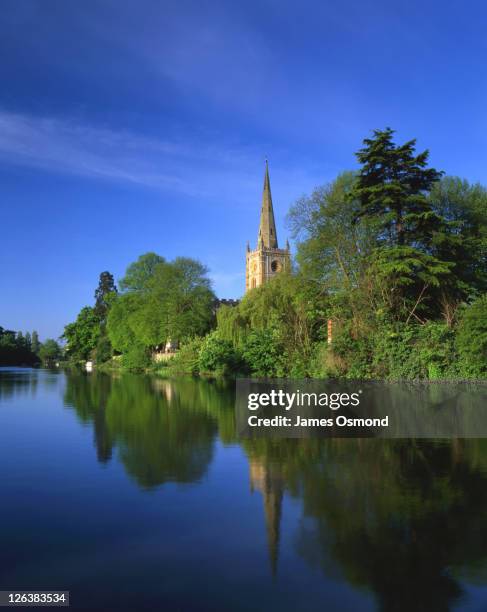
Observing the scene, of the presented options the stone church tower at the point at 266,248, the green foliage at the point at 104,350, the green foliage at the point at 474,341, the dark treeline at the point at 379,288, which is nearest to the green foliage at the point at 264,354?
the dark treeline at the point at 379,288

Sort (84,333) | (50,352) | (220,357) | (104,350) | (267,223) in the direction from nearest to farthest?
1. (220,357)
2. (104,350)
3. (84,333)
4. (50,352)
5. (267,223)

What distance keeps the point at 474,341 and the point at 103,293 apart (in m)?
71.9

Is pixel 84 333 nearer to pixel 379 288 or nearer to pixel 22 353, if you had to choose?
pixel 22 353

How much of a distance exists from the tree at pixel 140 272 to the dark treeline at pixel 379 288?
93.6 feet

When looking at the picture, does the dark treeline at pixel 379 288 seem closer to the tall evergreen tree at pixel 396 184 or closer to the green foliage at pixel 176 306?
the tall evergreen tree at pixel 396 184

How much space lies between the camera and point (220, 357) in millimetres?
42844

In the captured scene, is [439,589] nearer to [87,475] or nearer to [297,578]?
[297,578]

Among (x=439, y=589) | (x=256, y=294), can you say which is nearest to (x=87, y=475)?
(x=439, y=589)

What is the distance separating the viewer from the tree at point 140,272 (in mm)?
68688

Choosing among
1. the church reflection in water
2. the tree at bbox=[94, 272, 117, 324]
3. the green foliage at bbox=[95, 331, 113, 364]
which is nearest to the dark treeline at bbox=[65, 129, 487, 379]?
the church reflection in water

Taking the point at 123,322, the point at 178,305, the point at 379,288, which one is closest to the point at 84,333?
the point at 123,322

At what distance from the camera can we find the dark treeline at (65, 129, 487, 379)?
25844mm

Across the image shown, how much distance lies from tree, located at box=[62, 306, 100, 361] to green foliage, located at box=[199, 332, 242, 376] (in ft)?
143

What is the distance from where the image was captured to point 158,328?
5944cm
